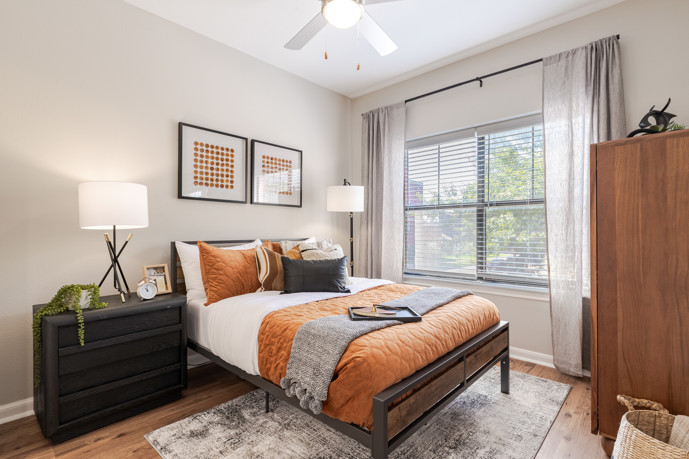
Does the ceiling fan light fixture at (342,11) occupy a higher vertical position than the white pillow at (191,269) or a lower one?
higher

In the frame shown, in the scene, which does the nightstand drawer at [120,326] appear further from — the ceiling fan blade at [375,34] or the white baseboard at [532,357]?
the white baseboard at [532,357]

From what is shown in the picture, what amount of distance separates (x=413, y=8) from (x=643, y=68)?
1778 mm

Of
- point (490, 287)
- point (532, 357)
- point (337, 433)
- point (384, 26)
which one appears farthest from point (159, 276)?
point (532, 357)

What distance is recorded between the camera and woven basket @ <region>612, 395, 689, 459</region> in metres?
1.39

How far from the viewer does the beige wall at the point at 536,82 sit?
2449 mm

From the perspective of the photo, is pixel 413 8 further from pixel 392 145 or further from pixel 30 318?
pixel 30 318

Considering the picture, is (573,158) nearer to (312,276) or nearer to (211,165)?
(312,276)

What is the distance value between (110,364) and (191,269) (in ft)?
2.75

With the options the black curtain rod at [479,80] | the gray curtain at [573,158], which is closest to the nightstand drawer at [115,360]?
the gray curtain at [573,158]

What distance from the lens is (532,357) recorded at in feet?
10.1

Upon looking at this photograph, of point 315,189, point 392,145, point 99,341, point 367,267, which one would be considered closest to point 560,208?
point 392,145

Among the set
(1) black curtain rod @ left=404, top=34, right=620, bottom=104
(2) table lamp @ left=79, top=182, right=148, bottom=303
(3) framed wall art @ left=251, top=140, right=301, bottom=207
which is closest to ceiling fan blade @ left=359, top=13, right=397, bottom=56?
(1) black curtain rod @ left=404, top=34, right=620, bottom=104

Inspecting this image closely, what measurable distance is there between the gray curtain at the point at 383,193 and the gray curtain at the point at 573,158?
1.52 m

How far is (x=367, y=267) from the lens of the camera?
4246 millimetres
